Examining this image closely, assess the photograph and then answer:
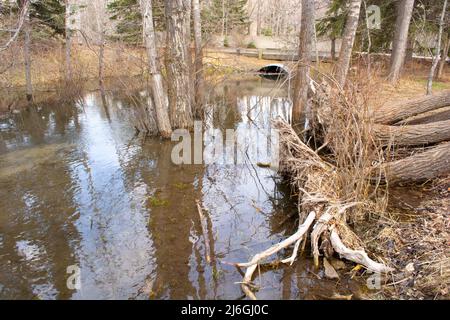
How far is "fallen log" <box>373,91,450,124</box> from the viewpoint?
7.11 metres

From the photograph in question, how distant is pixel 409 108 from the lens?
7.18 meters

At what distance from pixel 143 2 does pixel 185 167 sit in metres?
3.84

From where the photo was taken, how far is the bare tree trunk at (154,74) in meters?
7.79

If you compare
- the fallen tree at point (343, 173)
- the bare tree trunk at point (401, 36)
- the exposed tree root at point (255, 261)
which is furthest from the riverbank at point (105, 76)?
the exposed tree root at point (255, 261)

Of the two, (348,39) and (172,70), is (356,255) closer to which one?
(172,70)

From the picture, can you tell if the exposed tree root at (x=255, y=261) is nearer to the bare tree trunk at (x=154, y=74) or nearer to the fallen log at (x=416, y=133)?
the fallen log at (x=416, y=133)

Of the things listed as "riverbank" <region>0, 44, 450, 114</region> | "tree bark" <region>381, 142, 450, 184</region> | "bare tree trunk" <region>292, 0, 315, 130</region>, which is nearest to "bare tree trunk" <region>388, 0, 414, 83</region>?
"riverbank" <region>0, 44, 450, 114</region>

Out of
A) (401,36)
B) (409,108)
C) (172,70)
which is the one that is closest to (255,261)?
(409,108)

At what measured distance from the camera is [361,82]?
460 cm

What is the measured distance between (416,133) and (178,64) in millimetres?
5852

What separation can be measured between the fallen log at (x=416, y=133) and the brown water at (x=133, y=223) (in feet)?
6.86

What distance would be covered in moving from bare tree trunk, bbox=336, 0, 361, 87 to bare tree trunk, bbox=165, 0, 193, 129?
3.98 metres
